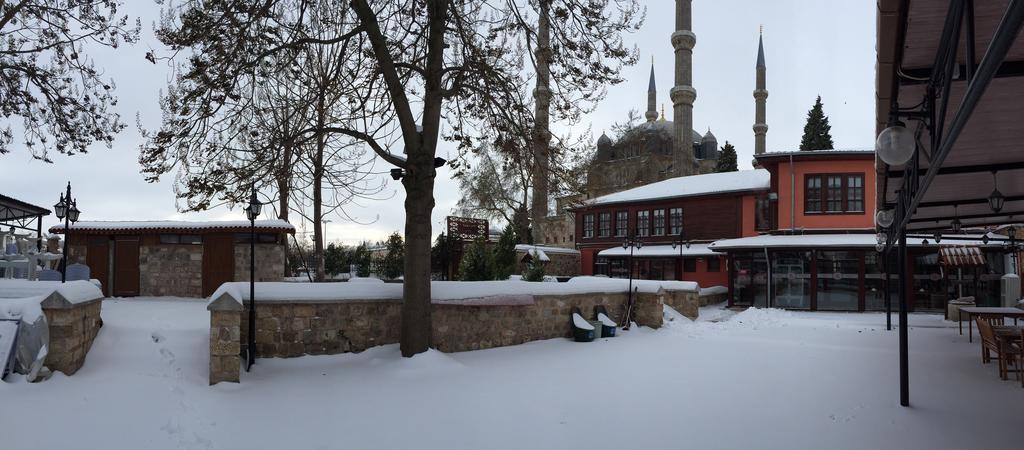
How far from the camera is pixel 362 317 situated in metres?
9.38

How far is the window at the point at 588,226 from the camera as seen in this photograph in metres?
32.1

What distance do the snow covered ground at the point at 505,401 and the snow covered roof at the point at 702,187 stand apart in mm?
15127

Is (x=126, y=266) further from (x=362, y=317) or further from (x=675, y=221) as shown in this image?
(x=675, y=221)

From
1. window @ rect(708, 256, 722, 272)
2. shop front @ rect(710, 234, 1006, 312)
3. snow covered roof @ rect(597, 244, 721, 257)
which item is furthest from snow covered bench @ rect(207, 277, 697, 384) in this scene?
window @ rect(708, 256, 722, 272)

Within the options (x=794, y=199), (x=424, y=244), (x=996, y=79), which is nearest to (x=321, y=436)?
(x=424, y=244)

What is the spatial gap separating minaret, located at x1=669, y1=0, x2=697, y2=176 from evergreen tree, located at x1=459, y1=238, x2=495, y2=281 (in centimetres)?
3577

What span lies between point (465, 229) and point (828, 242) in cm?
Result: 1247

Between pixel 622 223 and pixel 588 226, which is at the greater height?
pixel 622 223

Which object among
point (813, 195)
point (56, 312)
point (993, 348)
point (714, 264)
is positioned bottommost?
point (993, 348)

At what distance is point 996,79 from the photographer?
425 centimetres

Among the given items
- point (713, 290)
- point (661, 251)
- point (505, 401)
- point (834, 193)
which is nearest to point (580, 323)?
point (505, 401)

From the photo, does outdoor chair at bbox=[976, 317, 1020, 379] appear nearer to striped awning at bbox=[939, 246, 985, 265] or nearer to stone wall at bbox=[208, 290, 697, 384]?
stone wall at bbox=[208, 290, 697, 384]

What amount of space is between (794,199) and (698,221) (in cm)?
569

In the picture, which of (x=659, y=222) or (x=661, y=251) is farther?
(x=659, y=222)
